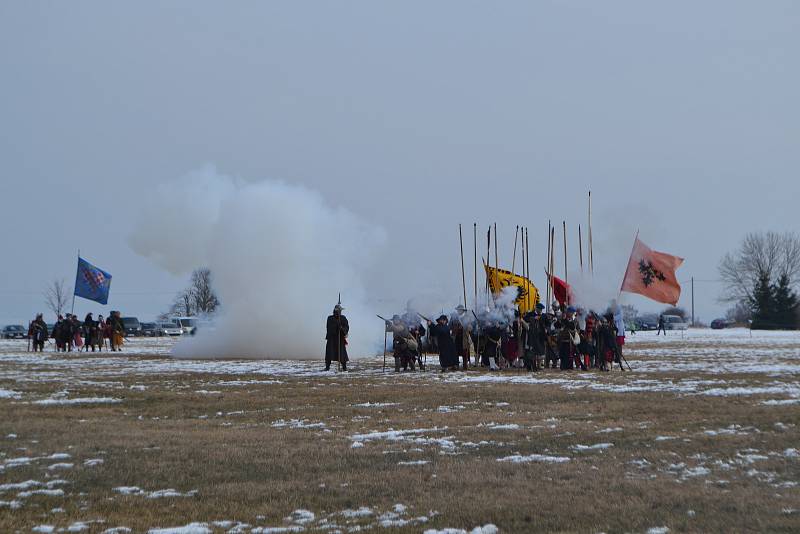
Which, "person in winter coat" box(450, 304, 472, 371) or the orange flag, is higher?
the orange flag

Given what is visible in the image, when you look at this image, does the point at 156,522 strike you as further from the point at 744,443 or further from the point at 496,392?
the point at 496,392

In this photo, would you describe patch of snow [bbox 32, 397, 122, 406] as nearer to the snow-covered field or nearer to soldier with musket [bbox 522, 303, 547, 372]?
the snow-covered field

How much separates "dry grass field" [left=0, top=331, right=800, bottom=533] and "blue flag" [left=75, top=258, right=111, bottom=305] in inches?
1016

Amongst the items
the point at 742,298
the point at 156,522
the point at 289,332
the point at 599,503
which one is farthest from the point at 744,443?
the point at 742,298

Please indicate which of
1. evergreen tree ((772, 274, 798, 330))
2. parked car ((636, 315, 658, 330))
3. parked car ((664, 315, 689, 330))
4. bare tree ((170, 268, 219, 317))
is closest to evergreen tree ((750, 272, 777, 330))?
evergreen tree ((772, 274, 798, 330))

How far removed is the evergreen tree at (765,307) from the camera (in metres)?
78.0

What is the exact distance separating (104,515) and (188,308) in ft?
343

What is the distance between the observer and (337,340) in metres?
26.3

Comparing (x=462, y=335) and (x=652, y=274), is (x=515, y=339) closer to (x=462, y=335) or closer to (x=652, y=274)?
(x=462, y=335)

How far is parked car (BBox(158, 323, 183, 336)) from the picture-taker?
76.9 m

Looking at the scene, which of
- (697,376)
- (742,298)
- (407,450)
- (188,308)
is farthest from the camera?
(188,308)

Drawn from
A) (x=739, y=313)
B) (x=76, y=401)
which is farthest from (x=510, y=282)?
(x=739, y=313)

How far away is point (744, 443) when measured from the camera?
34.0ft

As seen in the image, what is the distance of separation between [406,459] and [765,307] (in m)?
75.8
